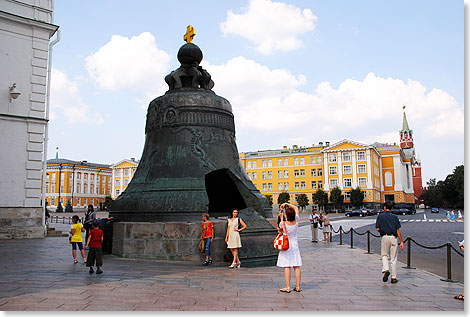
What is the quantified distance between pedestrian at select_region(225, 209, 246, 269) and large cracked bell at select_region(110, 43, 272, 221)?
0.74 meters

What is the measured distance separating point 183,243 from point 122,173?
7871cm

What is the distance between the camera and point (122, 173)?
275 ft

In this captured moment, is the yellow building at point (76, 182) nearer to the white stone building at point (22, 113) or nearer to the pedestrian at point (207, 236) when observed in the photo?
the white stone building at point (22, 113)

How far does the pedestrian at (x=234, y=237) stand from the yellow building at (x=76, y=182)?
7845 cm

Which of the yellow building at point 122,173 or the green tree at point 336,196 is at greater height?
the yellow building at point 122,173

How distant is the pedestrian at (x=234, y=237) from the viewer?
26.0 ft

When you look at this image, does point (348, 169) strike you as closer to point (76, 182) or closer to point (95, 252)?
point (76, 182)

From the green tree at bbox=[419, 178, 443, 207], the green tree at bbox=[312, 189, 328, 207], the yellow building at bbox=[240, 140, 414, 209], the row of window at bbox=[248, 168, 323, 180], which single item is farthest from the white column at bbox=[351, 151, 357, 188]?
the green tree at bbox=[419, 178, 443, 207]

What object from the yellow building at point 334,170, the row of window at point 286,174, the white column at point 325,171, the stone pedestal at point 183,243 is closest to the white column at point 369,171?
the yellow building at point 334,170

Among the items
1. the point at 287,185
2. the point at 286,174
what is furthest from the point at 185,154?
the point at 287,185

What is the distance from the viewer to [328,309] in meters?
4.73

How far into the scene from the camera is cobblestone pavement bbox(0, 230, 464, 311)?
192 inches

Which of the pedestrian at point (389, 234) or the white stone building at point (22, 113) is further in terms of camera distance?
the white stone building at point (22, 113)

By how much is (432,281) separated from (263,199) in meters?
4.00
